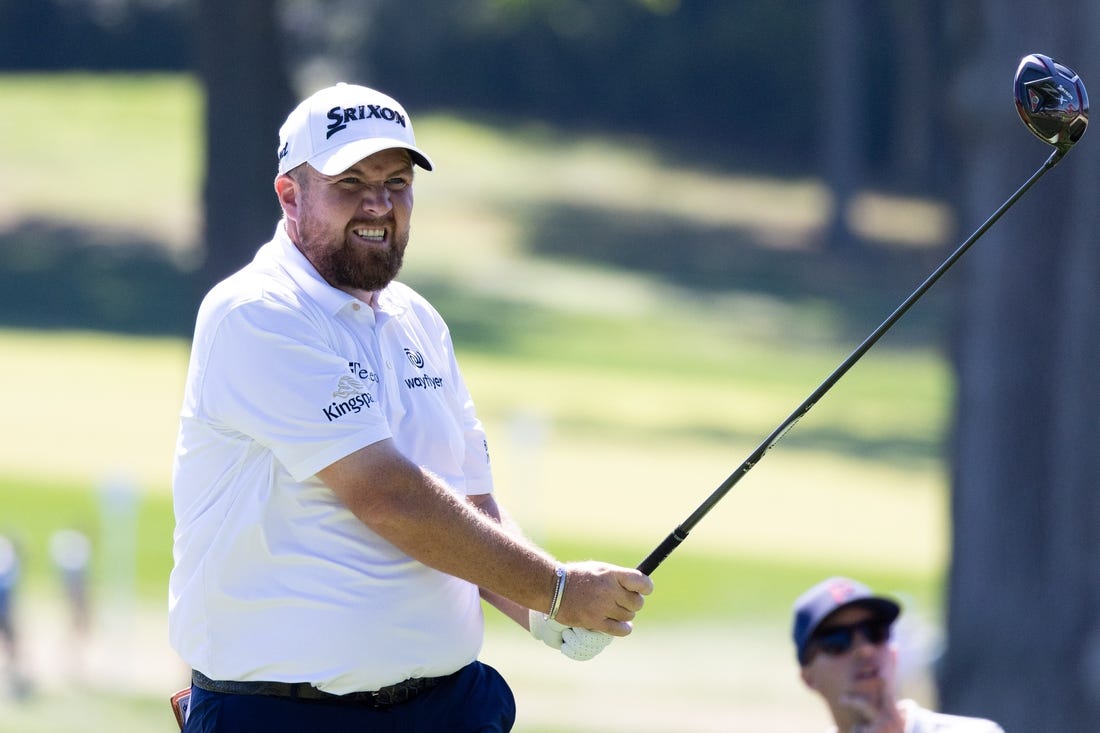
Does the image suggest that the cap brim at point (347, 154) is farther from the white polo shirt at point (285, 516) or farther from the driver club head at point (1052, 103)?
the driver club head at point (1052, 103)

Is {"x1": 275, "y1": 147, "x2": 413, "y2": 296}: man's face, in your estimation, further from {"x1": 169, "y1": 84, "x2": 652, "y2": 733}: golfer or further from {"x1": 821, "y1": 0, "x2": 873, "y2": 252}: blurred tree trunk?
{"x1": 821, "y1": 0, "x2": 873, "y2": 252}: blurred tree trunk

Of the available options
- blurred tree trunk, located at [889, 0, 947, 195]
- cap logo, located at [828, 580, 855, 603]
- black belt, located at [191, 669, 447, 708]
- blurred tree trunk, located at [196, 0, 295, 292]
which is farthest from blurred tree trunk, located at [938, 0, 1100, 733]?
blurred tree trunk, located at [889, 0, 947, 195]

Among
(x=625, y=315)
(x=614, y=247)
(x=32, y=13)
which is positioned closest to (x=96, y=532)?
(x=625, y=315)

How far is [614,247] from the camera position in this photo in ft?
131

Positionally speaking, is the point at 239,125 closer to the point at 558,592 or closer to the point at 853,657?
the point at 853,657

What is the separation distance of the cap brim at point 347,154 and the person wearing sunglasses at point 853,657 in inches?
69.0

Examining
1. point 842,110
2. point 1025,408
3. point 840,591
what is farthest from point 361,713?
point 842,110

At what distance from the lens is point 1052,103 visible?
368cm

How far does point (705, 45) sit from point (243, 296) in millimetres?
44546

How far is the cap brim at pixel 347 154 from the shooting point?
340cm

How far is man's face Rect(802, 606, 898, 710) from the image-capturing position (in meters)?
4.41

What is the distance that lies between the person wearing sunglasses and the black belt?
4.29ft

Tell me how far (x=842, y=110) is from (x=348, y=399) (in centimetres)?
4098

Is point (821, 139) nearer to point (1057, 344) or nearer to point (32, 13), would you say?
point (32, 13)
